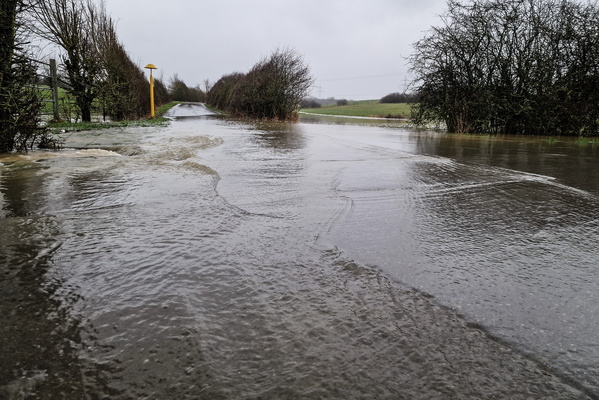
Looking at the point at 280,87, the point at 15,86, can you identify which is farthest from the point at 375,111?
the point at 15,86

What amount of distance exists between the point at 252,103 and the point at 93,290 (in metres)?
21.2

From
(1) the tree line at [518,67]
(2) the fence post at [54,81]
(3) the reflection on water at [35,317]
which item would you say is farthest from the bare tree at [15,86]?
(1) the tree line at [518,67]

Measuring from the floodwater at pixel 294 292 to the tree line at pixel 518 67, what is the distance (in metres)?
10.4

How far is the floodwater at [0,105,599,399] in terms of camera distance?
145cm

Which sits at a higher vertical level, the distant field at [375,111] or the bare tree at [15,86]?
the distant field at [375,111]

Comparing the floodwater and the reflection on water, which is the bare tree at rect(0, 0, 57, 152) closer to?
the floodwater

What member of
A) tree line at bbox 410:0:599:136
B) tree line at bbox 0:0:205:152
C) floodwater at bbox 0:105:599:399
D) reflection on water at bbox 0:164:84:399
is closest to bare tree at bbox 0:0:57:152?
tree line at bbox 0:0:205:152

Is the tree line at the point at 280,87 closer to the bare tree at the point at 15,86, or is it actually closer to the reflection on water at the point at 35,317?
the bare tree at the point at 15,86

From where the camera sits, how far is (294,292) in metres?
2.07

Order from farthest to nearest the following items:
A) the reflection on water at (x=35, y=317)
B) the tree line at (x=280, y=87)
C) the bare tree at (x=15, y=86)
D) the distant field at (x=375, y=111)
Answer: the distant field at (x=375, y=111) → the tree line at (x=280, y=87) → the bare tree at (x=15, y=86) → the reflection on water at (x=35, y=317)

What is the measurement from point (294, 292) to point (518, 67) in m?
14.3

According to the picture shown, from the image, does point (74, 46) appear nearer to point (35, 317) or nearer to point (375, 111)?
point (35, 317)

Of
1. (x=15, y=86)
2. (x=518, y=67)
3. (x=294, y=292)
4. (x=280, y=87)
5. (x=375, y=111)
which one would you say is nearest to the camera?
(x=294, y=292)

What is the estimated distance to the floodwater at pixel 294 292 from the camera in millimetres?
1448
